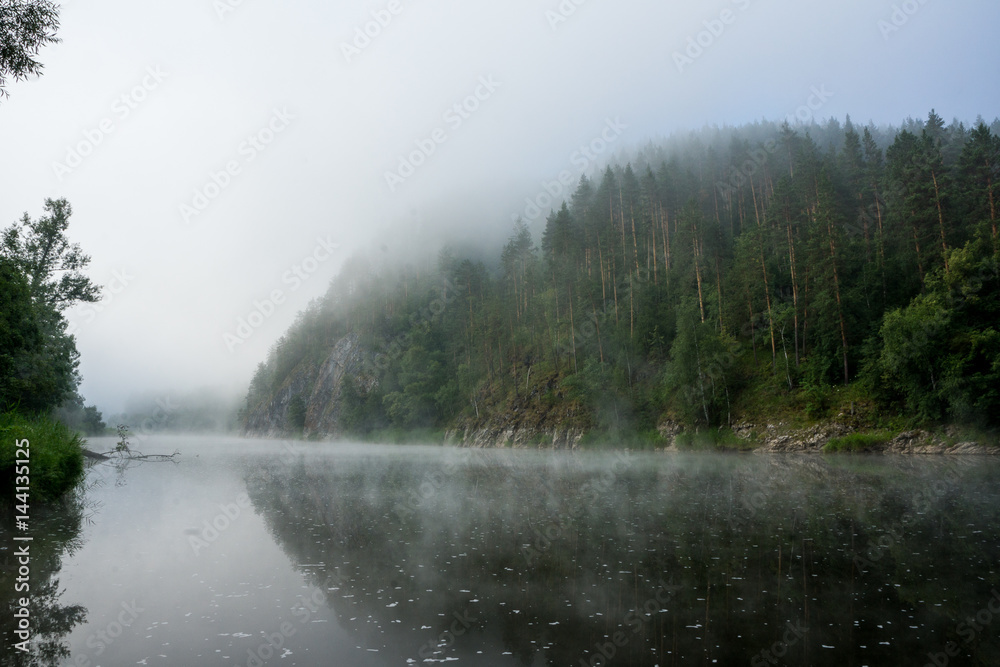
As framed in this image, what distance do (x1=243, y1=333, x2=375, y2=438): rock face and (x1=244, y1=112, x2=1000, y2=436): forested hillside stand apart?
36.3ft

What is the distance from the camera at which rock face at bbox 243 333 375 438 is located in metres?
126

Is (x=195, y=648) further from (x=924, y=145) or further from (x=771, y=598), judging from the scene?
(x=924, y=145)

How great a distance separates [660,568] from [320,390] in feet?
439

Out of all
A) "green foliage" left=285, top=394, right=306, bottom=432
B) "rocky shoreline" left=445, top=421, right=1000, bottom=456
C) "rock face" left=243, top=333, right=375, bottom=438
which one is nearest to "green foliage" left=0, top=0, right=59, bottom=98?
"rocky shoreline" left=445, top=421, right=1000, bottom=456

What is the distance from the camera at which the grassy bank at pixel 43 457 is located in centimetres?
1934

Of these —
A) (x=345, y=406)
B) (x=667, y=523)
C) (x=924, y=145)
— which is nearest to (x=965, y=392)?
(x=924, y=145)

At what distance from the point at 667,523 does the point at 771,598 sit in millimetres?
7694

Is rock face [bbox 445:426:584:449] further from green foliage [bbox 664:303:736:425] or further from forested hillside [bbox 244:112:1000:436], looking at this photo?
green foliage [bbox 664:303:736:425]

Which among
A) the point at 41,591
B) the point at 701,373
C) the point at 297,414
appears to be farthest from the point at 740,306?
the point at 297,414

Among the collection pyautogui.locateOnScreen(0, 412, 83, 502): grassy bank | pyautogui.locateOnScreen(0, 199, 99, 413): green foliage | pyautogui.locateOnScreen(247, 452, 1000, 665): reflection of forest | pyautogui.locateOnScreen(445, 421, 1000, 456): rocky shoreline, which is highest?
pyautogui.locateOnScreen(0, 199, 99, 413): green foliage

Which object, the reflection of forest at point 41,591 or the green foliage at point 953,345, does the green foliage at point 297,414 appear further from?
the green foliage at point 953,345

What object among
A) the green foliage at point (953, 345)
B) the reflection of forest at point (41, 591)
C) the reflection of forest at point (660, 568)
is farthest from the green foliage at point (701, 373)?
the reflection of forest at point (41, 591)

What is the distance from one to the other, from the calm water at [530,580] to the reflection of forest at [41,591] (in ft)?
0.24

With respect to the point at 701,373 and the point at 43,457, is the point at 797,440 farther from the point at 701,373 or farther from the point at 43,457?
the point at 43,457
